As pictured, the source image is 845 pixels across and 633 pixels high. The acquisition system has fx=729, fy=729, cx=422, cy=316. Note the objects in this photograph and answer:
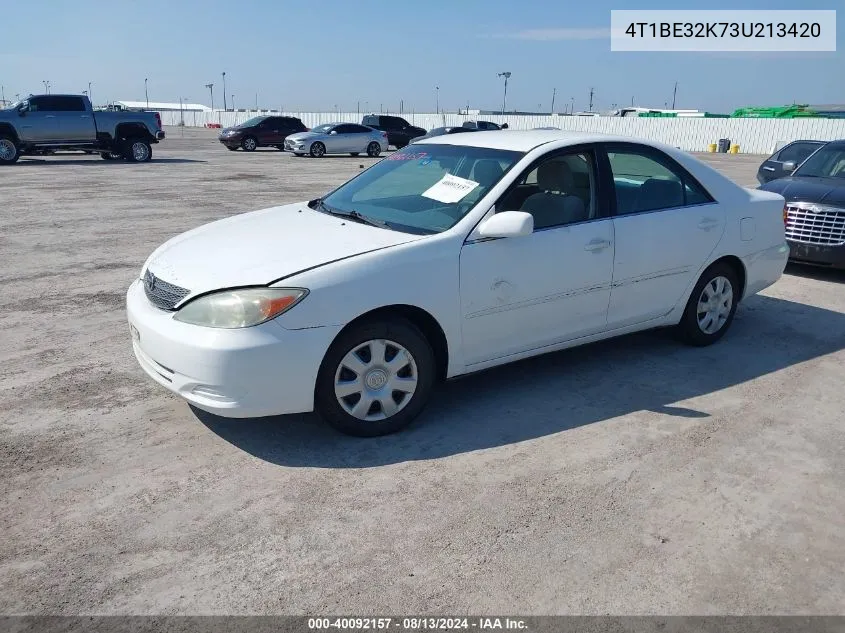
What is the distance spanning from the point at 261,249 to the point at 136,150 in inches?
874

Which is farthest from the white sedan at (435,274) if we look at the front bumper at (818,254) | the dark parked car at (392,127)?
the dark parked car at (392,127)

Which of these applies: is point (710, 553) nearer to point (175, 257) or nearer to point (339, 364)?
point (339, 364)

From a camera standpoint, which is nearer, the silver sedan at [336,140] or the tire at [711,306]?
the tire at [711,306]

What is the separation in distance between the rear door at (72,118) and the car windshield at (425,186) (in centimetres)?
2004

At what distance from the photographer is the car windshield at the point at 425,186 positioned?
4352 mm

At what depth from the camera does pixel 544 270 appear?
14.5ft

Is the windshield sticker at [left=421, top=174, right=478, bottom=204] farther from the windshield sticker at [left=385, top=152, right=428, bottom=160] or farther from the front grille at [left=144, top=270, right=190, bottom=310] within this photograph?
the front grille at [left=144, top=270, right=190, bottom=310]

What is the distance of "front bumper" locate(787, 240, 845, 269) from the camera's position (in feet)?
25.8

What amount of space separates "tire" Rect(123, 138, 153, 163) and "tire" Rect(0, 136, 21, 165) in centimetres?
319

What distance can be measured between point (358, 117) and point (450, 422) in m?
54.3

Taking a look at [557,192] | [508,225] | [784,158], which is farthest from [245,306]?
[784,158]

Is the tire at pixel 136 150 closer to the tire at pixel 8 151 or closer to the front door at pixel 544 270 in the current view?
the tire at pixel 8 151

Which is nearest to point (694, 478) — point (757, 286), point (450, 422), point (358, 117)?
point (450, 422)

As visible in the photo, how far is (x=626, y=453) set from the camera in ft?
12.8
